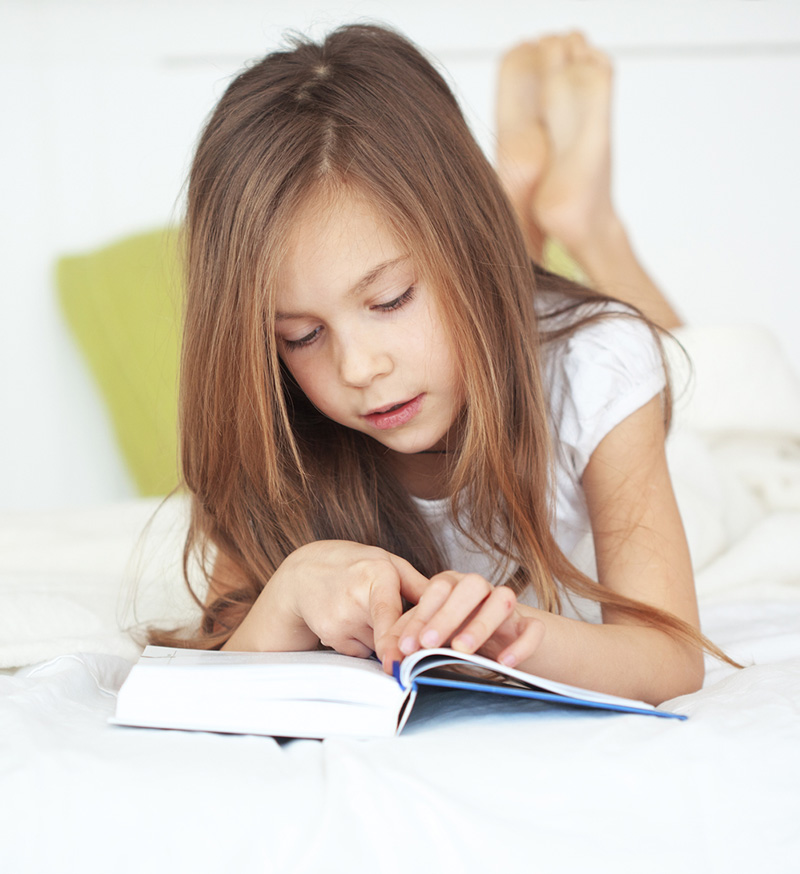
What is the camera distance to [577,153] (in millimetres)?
2070

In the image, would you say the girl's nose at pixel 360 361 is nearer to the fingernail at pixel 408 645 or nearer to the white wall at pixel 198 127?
the fingernail at pixel 408 645

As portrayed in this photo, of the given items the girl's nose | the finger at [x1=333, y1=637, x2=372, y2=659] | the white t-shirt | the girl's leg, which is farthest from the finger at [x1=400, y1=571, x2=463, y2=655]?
the girl's leg

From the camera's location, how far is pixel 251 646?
0.89 metres

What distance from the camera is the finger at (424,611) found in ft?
2.18

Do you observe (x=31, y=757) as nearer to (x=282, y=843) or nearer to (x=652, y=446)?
Result: (x=282, y=843)

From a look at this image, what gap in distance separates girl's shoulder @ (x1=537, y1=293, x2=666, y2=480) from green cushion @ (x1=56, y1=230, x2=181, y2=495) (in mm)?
1239

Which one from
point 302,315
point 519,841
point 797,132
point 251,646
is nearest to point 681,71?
point 797,132

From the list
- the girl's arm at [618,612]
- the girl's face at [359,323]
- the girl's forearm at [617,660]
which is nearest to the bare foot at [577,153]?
the girl's arm at [618,612]

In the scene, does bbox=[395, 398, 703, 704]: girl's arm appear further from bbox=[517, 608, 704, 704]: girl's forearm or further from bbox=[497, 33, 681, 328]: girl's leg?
bbox=[497, 33, 681, 328]: girl's leg

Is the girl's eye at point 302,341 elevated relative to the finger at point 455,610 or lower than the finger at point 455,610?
elevated

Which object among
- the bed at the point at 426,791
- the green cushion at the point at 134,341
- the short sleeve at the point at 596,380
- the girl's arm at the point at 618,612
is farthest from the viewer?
the green cushion at the point at 134,341

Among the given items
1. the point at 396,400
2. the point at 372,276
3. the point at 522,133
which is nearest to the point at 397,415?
the point at 396,400

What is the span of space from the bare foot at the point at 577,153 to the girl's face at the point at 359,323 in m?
1.22

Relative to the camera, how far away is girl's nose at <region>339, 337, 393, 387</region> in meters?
0.88
